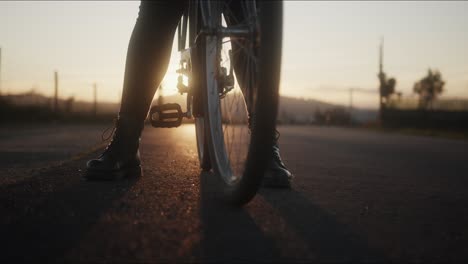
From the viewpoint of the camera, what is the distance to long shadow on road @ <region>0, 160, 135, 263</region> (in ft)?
5.68

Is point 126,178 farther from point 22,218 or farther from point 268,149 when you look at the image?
point 268,149

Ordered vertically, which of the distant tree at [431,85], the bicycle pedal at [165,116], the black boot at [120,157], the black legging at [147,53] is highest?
the distant tree at [431,85]

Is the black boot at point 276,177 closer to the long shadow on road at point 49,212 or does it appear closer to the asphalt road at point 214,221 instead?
the asphalt road at point 214,221

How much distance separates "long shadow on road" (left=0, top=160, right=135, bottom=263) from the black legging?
44cm

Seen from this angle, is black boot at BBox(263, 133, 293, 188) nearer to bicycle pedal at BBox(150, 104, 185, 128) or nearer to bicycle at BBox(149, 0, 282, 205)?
bicycle at BBox(149, 0, 282, 205)

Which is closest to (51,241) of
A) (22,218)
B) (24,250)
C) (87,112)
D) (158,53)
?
(24,250)

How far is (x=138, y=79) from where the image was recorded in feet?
10.3

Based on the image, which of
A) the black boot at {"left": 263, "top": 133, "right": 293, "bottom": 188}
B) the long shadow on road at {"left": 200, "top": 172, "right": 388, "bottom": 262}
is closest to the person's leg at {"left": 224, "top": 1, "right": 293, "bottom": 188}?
the black boot at {"left": 263, "top": 133, "right": 293, "bottom": 188}

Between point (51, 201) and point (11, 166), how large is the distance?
1.73 meters

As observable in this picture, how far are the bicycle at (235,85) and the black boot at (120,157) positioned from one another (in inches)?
11.7

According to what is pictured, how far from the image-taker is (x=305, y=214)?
7.55 feet

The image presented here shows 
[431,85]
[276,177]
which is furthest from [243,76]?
[431,85]

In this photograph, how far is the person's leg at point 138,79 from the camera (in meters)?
3.04

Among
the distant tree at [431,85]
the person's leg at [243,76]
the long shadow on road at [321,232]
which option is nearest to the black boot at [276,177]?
the person's leg at [243,76]
